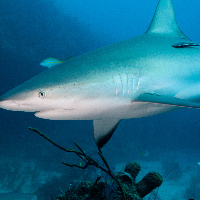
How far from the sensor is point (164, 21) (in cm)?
291

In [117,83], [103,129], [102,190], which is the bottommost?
[102,190]

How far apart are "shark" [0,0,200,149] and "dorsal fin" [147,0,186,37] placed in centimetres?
42

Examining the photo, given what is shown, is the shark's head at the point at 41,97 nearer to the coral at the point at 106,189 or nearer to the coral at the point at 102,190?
the coral at the point at 106,189

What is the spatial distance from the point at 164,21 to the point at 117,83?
76.8 inches

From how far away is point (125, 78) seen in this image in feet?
6.17

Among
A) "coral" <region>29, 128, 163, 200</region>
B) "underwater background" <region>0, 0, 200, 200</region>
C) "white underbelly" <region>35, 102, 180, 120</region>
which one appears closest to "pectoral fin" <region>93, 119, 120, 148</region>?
"coral" <region>29, 128, 163, 200</region>

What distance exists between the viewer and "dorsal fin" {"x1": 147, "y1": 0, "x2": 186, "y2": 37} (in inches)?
112

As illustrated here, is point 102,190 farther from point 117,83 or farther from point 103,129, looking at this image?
point 117,83

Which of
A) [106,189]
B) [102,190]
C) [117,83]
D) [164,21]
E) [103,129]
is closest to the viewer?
[117,83]

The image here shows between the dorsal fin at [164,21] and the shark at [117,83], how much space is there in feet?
1.39

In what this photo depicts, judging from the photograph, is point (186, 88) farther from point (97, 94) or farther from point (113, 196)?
point (113, 196)

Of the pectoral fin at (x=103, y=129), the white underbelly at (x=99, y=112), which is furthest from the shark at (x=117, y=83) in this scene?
the pectoral fin at (x=103, y=129)

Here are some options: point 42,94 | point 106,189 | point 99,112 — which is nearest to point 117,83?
point 99,112

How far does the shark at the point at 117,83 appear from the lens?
1.60 m
